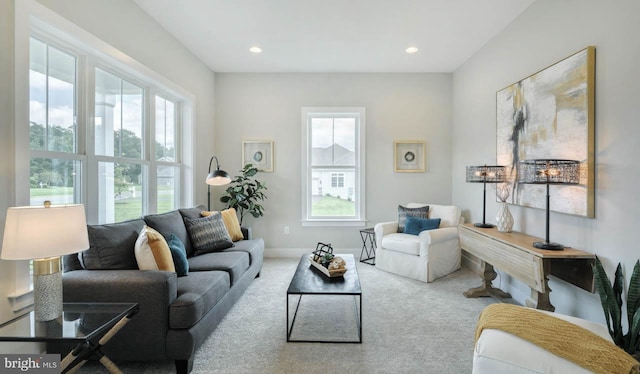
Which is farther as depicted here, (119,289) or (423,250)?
(423,250)

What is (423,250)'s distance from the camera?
350cm

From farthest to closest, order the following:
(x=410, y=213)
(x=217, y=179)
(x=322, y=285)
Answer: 1. (x=410, y=213)
2. (x=217, y=179)
3. (x=322, y=285)

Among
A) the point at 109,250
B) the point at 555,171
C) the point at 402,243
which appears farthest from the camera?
the point at 402,243

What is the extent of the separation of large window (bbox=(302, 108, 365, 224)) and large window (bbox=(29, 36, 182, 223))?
209cm

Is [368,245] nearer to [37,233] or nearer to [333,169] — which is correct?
[333,169]

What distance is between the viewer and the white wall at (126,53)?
5.45 feet

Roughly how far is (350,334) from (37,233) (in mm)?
2098

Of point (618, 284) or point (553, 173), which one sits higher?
point (553, 173)

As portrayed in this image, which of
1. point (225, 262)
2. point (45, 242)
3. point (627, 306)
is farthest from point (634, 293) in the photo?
point (45, 242)

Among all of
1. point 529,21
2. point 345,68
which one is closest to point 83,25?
point 345,68

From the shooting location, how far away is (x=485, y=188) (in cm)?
345

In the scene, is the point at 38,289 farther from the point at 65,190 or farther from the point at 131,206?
the point at 131,206

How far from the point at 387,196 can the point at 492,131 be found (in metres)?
1.72

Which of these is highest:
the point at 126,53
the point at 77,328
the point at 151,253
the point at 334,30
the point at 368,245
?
the point at 334,30
